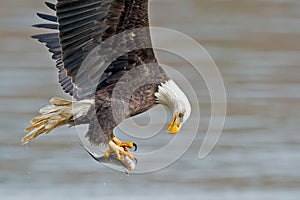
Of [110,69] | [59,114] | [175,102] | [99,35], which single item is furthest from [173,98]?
[59,114]

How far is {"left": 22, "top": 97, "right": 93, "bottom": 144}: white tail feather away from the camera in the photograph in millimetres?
6941

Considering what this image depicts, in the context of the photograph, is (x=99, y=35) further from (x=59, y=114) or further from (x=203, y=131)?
(x=203, y=131)

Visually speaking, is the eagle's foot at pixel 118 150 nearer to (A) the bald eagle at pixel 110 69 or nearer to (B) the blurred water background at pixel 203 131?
(A) the bald eagle at pixel 110 69

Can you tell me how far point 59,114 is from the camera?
7.10 meters

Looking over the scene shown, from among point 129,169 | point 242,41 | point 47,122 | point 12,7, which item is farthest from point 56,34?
point 12,7

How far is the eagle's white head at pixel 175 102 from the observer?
678 centimetres

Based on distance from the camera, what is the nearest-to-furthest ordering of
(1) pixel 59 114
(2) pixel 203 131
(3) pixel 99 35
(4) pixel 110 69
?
1. (3) pixel 99 35
2. (4) pixel 110 69
3. (1) pixel 59 114
4. (2) pixel 203 131

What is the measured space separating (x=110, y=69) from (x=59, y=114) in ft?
1.44

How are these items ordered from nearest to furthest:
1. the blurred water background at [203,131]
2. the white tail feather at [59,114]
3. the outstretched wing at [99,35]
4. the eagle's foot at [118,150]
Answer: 1. the outstretched wing at [99,35]
2. the eagle's foot at [118,150]
3. the white tail feather at [59,114]
4. the blurred water background at [203,131]

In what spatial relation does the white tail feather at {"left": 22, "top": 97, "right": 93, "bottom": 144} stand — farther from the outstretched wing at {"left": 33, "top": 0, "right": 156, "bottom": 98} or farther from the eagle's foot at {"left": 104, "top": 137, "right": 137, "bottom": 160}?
the eagle's foot at {"left": 104, "top": 137, "right": 137, "bottom": 160}

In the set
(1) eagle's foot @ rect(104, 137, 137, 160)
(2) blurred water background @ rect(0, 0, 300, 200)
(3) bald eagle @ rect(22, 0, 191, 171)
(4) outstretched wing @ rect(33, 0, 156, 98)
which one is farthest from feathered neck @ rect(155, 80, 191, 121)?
(2) blurred water background @ rect(0, 0, 300, 200)

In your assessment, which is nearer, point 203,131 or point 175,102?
point 175,102

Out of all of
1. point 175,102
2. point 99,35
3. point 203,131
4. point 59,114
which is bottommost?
point 203,131

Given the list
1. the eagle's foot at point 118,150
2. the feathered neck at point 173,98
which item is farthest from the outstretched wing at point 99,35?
→ the eagle's foot at point 118,150
